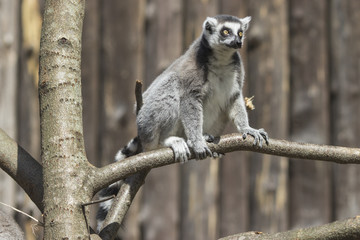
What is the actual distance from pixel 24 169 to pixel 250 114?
212 centimetres

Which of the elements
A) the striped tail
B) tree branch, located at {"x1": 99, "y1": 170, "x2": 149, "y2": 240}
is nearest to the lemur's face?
the striped tail

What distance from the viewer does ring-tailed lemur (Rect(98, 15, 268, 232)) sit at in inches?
127

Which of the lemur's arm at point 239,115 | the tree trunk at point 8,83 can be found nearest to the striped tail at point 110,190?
the lemur's arm at point 239,115

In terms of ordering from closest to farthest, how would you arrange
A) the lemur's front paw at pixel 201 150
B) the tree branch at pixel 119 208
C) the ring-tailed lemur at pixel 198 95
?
the tree branch at pixel 119 208 < the lemur's front paw at pixel 201 150 < the ring-tailed lemur at pixel 198 95

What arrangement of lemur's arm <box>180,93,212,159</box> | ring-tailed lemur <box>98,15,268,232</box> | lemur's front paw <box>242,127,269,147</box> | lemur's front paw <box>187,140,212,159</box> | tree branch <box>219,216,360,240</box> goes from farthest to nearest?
A: ring-tailed lemur <box>98,15,268,232</box>, lemur's arm <box>180,93,212,159</box>, lemur's front paw <box>187,140,212,159</box>, lemur's front paw <box>242,127,269,147</box>, tree branch <box>219,216,360,240</box>

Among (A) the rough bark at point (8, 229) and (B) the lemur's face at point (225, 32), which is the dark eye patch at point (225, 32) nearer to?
(B) the lemur's face at point (225, 32)

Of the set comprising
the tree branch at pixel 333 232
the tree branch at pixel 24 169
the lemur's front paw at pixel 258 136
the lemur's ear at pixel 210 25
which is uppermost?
the lemur's ear at pixel 210 25

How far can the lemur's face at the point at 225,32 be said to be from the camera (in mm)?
3289

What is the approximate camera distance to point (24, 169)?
2277 millimetres

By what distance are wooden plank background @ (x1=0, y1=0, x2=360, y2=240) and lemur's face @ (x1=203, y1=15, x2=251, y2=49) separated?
2.44 feet

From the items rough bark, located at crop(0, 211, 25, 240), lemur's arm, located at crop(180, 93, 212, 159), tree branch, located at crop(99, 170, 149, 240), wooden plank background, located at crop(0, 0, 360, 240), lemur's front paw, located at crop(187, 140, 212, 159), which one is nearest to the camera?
rough bark, located at crop(0, 211, 25, 240)

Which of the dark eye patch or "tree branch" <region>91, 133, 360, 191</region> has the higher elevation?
the dark eye patch

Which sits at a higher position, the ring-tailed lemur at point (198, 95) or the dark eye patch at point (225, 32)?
the dark eye patch at point (225, 32)

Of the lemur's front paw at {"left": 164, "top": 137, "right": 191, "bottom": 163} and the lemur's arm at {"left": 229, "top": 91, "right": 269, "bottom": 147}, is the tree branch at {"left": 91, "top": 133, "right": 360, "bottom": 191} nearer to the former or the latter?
the lemur's front paw at {"left": 164, "top": 137, "right": 191, "bottom": 163}
